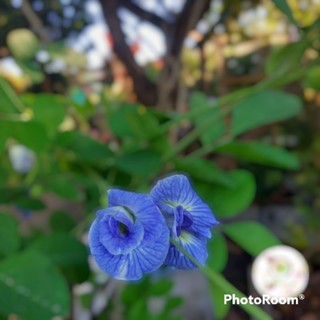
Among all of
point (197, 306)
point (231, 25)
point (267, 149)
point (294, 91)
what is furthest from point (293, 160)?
point (231, 25)

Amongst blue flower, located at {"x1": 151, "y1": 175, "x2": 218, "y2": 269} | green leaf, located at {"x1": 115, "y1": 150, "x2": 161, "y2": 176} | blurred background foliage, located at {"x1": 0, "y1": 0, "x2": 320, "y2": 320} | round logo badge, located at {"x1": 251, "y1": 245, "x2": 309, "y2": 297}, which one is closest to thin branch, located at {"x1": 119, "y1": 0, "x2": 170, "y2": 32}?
blurred background foliage, located at {"x1": 0, "y1": 0, "x2": 320, "y2": 320}

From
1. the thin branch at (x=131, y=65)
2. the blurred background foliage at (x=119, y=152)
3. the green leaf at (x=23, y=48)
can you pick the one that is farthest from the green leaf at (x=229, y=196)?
the thin branch at (x=131, y=65)

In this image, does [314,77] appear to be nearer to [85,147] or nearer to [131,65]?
[85,147]

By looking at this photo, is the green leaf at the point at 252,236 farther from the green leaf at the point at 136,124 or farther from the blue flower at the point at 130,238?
the blue flower at the point at 130,238

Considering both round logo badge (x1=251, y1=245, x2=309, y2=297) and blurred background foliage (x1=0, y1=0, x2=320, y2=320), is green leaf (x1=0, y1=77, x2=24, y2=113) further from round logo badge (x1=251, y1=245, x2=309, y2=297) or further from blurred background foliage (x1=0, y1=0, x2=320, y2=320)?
round logo badge (x1=251, y1=245, x2=309, y2=297)

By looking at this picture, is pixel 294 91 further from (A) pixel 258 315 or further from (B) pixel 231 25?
(A) pixel 258 315
